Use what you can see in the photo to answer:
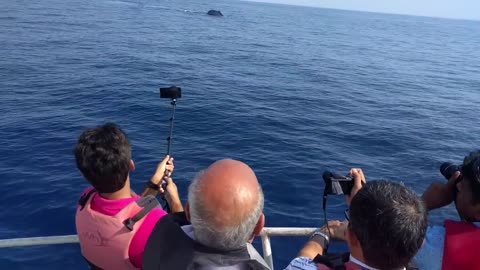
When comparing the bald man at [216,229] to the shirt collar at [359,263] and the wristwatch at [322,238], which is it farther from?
the wristwatch at [322,238]

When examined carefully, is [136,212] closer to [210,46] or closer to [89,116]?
[89,116]

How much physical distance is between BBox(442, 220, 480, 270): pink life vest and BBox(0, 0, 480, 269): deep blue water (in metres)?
5.22

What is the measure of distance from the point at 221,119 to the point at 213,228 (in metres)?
14.8

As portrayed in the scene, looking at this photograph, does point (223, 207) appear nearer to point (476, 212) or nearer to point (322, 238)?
point (322, 238)

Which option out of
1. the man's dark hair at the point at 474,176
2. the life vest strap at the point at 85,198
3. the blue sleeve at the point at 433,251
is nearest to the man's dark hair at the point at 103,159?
the life vest strap at the point at 85,198

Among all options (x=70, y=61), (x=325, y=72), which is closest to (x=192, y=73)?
(x=70, y=61)

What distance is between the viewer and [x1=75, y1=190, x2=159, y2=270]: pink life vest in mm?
3467

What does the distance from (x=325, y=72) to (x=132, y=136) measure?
18.5 m

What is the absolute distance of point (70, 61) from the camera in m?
25.1

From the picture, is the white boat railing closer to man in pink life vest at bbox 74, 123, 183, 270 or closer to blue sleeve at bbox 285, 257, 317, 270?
man in pink life vest at bbox 74, 123, 183, 270

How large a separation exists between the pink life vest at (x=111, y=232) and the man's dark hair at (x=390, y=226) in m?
1.79

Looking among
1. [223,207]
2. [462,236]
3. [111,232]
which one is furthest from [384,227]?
[111,232]

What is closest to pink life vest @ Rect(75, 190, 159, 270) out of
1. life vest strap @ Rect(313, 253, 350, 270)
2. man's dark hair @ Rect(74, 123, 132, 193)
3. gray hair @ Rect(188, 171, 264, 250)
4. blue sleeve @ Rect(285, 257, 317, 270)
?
man's dark hair @ Rect(74, 123, 132, 193)

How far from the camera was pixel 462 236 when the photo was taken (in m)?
3.15
